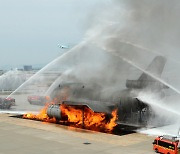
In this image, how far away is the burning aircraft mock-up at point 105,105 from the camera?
42625 mm

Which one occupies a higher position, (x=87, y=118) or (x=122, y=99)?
(x=122, y=99)

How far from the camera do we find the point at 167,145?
29.5 meters

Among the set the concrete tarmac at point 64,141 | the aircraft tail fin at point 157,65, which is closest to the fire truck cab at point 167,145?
the concrete tarmac at point 64,141

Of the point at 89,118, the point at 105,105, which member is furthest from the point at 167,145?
the point at 89,118

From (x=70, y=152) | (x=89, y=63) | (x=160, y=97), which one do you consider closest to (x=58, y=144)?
(x=70, y=152)

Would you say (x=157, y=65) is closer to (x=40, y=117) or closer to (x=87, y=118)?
(x=87, y=118)

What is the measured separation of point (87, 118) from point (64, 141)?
10.1 metres

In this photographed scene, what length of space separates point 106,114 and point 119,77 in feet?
28.5

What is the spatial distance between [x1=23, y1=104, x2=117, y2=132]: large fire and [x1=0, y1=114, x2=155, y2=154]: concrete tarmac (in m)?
2.17

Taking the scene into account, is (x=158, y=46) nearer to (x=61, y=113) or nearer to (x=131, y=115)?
(x=131, y=115)

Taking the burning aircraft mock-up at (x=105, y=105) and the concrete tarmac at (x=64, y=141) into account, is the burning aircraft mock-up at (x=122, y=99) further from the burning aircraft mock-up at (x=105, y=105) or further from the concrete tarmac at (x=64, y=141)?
the concrete tarmac at (x=64, y=141)

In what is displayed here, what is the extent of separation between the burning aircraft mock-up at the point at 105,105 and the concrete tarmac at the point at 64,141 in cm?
268

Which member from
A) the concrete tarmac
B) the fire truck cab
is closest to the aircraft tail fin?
the concrete tarmac

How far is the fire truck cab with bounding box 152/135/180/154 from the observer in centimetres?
2870
